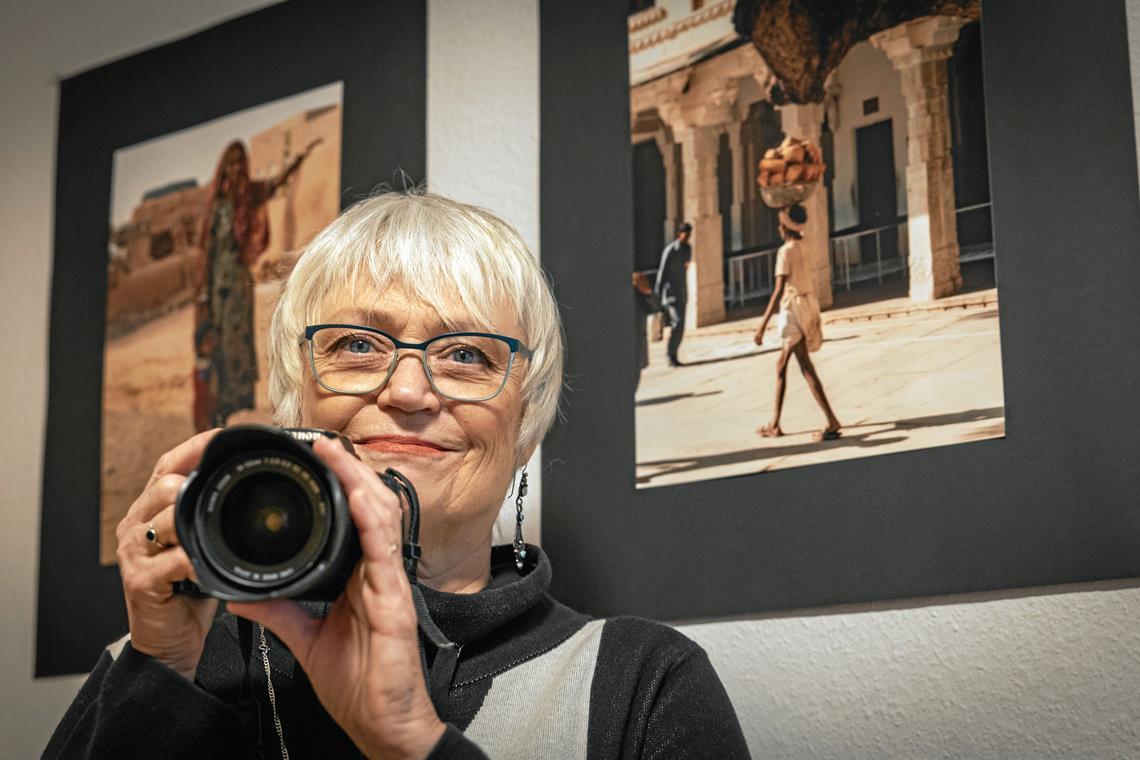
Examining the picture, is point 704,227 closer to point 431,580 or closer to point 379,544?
point 431,580

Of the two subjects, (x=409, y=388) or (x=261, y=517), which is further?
(x=409, y=388)

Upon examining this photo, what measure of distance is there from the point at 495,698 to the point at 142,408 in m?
0.87

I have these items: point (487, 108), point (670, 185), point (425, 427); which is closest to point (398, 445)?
point (425, 427)

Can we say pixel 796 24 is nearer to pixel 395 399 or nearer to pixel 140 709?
pixel 395 399

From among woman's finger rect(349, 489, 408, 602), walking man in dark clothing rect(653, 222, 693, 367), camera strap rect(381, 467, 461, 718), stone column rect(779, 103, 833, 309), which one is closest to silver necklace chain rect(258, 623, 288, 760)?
camera strap rect(381, 467, 461, 718)

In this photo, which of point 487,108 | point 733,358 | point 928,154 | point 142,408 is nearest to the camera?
point 928,154

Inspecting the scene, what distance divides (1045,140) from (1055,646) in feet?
1.48

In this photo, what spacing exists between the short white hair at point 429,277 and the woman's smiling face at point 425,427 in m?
0.02

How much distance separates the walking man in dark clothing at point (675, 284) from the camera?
141 cm

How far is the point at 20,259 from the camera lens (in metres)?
1.96

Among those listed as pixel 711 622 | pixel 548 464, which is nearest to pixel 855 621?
pixel 711 622

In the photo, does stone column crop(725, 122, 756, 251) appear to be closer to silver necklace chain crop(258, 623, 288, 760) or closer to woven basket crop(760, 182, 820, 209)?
woven basket crop(760, 182, 820, 209)

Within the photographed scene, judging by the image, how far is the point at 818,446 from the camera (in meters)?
1.30

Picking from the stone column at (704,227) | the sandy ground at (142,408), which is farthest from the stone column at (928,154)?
the sandy ground at (142,408)
